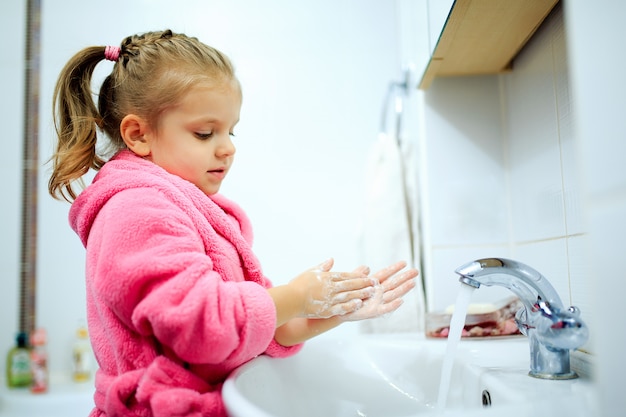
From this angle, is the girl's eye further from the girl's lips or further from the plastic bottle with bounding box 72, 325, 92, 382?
the plastic bottle with bounding box 72, 325, 92, 382

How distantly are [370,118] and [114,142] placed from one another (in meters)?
0.95

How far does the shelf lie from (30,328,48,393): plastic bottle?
1.33 meters

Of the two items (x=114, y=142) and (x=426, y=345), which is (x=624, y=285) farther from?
(x=114, y=142)

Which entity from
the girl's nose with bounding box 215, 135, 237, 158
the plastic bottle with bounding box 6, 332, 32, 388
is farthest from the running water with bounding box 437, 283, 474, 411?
the plastic bottle with bounding box 6, 332, 32, 388

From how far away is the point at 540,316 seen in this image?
2.20ft

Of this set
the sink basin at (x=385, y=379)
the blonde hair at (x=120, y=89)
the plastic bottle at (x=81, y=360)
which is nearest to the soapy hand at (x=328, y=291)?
the sink basin at (x=385, y=379)

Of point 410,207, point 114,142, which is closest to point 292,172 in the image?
point 410,207

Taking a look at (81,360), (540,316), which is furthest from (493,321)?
(81,360)

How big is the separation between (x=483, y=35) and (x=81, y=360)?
1427mm

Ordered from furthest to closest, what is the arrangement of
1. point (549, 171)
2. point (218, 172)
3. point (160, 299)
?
point (549, 171), point (218, 172), point (160, 299)

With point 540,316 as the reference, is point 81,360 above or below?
below

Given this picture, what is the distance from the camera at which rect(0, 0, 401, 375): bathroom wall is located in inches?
64.7

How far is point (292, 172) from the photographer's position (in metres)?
1.66

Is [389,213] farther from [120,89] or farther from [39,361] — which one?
Result: [39,361]
